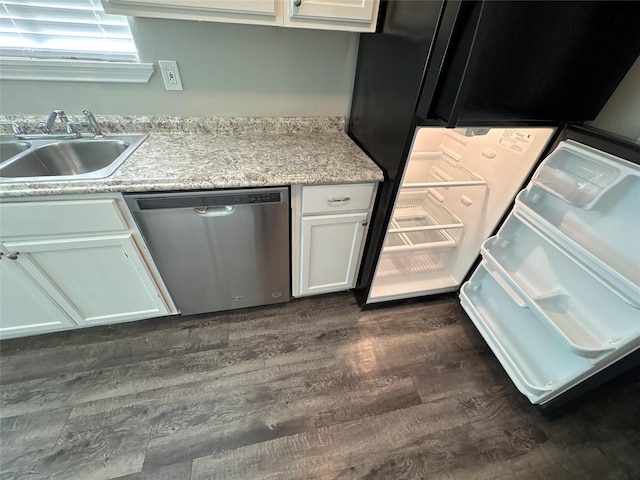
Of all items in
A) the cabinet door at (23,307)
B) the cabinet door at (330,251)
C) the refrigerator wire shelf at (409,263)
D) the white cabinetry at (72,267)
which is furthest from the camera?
the refrigerator wire shelf at (409,263)

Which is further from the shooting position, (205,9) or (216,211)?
(216,211)

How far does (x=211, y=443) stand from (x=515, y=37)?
1851mm

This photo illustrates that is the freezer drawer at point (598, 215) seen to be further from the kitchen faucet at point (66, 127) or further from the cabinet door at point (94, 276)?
the kitchen faucet at point (66, 127)

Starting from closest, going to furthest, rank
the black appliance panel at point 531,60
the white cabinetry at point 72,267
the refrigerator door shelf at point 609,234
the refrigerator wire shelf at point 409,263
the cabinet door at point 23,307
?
the black appliance panel at point 531,60
the refrigerator door shelf at point 609,234
the white cabinetry at point 72,267
the cabinet door at point 23,307
the refrigerator wire shelf at point 409,263

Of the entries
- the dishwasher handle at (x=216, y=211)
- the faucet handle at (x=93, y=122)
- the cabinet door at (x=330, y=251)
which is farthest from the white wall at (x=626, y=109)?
the faucet handle at (x=93, y=122)

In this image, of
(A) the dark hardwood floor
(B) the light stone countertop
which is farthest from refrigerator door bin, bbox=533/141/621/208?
(A) the dark hardwood floor

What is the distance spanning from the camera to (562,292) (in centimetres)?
113

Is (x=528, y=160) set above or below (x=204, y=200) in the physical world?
above

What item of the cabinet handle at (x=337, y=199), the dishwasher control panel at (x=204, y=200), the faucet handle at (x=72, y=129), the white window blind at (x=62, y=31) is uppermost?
the white window blind at (x=62, y=31)

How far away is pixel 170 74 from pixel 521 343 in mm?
2283

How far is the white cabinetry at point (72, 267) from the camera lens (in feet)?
3.31

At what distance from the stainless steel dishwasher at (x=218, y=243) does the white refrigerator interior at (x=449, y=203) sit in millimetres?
604

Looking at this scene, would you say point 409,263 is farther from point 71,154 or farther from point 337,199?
point 71,154

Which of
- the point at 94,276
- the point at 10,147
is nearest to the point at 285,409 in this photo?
the point at 94,276
